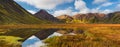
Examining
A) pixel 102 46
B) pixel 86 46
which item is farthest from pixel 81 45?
pixel 102 46

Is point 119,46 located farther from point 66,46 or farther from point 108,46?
point 66,46

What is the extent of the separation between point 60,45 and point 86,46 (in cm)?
568

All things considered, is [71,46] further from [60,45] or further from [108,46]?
[108,46]

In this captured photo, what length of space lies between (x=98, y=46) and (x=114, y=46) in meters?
3.79

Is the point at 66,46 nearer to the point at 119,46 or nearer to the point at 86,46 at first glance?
the point at 86,46

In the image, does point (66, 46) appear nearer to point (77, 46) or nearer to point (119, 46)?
point (77, 46)

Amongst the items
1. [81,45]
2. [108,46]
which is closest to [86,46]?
[81,45]

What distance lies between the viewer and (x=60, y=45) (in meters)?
53.7

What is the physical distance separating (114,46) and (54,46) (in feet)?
42.7

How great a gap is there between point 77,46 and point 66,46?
7.68 feet

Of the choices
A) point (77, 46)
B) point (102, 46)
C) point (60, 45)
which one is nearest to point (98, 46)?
point (102, 46)

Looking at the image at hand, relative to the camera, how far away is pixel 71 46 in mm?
52281

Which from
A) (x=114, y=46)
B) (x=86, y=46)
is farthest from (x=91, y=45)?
(x=114, y=46)

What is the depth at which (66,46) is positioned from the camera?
171 ft
